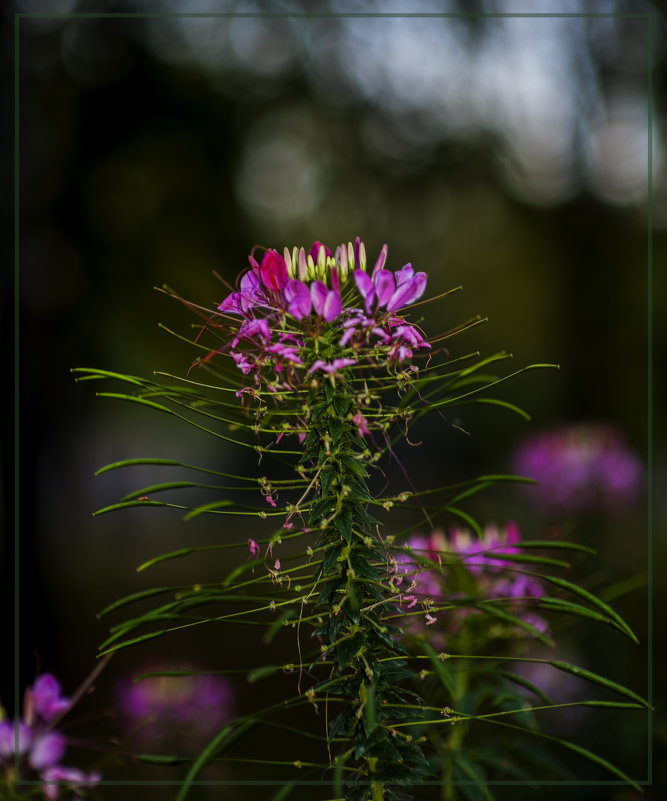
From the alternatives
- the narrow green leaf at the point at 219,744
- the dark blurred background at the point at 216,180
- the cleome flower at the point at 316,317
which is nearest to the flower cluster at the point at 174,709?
the dark blurred background at the point at 216,180

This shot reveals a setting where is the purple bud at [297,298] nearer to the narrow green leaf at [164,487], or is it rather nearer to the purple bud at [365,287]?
the purple bud at [365,287]

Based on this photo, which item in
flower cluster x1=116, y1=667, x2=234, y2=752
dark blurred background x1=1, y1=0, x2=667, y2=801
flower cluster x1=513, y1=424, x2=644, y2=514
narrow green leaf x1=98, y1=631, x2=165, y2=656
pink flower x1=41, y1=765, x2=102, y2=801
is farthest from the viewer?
dark blurred background x1=1, y1=0, x2=667, y2=801

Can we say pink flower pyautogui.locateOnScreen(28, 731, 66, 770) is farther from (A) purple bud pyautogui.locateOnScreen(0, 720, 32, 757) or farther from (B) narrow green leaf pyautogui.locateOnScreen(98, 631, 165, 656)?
(B) narrow green leaf pyautogui.locateOnScreen(98, 631, 165, 656)

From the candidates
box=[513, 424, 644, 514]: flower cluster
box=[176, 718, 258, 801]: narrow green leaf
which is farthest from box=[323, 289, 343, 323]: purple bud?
box=[513, 424, 644, 514]: flower cluster

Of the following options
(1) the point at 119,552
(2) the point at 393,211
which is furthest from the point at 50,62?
(1) the point at 119,552

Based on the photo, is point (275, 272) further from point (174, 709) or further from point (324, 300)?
point (174, 709)

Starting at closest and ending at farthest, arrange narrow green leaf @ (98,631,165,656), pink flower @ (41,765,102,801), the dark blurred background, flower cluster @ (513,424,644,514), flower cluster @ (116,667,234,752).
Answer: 1. narrow green leaf @ (98,631,165,656)
2. pink flower @ (41,765,102,801)
3. flower cluster @ (116,667,234,752)
4. flower cluster @ (513,424,644,514)
5. the dark blurred background

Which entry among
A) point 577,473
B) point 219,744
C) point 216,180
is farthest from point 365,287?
point 216,180

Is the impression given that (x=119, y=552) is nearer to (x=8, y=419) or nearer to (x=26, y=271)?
(x=26, y=271)
